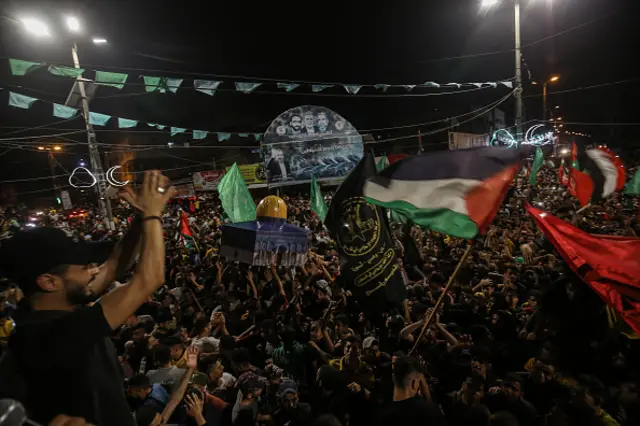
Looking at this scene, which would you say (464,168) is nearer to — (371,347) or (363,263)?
(363,263)

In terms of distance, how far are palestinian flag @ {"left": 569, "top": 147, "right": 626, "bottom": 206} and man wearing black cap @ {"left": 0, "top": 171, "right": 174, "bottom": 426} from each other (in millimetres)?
11522

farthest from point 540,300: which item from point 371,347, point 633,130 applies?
point 633,130

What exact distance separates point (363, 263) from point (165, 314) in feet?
12.3

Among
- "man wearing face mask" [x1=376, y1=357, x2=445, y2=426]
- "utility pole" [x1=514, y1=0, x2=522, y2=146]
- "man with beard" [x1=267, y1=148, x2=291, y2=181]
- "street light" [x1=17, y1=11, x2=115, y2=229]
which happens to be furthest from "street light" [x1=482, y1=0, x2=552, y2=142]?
"man with beard" [x1=267, y1=148, x2=291, y2=181]

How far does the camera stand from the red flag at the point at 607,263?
3732 millimetres

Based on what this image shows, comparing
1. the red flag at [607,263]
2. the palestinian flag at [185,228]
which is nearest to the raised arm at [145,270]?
the red flag at [607,263]

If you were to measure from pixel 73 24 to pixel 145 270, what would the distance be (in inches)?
632

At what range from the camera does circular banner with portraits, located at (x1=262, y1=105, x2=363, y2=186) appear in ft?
94.6

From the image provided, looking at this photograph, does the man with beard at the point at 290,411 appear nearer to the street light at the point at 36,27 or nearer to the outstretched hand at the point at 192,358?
the outstretched hand at the point at 192,358

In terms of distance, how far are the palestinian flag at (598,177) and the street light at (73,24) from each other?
54.9 ft

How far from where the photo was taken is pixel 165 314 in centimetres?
661

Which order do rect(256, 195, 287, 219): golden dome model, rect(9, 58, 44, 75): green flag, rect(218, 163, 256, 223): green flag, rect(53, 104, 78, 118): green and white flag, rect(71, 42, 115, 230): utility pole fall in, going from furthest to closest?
rect(71, 42, 115, 230): utility pole, rect(53, 104, 78, 118): green and white flag, rect(218, 163, 256, 223): green flag, rect(9, 58, 44, 75): green flag, rect(256, 195, 287, 219): golden dome model

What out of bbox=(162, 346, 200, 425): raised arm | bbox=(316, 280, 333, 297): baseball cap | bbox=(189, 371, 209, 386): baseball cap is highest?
bbox=(162, 346, 200, 425): raised arm

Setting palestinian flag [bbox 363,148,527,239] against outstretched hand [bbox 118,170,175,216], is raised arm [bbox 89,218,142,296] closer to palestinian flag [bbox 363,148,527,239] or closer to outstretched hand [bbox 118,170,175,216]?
outstretched hand [bbox 118,170,175,216]
